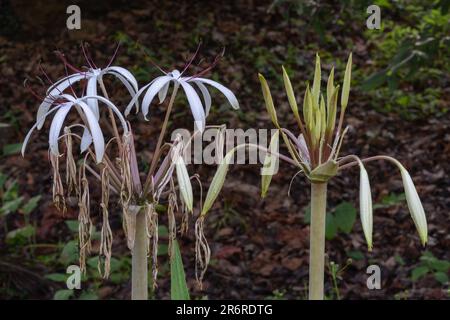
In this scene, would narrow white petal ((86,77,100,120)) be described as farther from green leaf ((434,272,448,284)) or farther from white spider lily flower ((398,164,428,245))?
green leaf ((434,272,448,284))

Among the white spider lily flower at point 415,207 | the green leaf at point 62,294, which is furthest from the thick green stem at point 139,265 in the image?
the green leaf at point 62,294

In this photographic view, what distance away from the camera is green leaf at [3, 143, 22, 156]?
4.03 meters

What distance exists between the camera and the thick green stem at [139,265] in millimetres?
718

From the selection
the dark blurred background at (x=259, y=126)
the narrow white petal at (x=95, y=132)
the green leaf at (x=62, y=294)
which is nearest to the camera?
the narrow white petal at (x=95, y=132)

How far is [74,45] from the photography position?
509 centimetres

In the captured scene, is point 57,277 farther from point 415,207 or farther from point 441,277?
point 415,207

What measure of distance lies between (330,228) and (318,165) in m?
2.60

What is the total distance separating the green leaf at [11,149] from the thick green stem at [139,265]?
3436mm

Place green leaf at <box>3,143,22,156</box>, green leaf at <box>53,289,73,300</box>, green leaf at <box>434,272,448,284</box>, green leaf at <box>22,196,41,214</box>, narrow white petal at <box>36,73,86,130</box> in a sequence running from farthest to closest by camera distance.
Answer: green leaf at <box>3,143,22,156</box>
green leaf at <box>22,196,41,214</box>
green leaf at <box>434,272,448,284</box>
green leaf at <box>53,289,73,300</box>
narrow white petal at <box>36,73,86,130</box>

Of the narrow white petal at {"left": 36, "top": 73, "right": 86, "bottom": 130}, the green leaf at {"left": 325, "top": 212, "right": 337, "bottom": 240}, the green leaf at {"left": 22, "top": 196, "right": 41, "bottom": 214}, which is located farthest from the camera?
the green leaf at {"left": 22, "top": 196, "right": 41, "bottom": 214}

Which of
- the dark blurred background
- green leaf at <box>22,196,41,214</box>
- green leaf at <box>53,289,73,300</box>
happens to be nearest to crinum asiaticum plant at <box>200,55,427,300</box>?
the dark blurred background

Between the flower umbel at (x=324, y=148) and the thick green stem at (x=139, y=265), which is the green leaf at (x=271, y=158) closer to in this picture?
the flower umbel at (x=324, y=148)

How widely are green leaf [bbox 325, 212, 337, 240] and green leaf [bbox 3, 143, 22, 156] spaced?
5.75ft

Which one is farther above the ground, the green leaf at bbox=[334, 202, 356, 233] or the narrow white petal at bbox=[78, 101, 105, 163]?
the narrow white petal at bbox=[78, 101, 105, 163]
